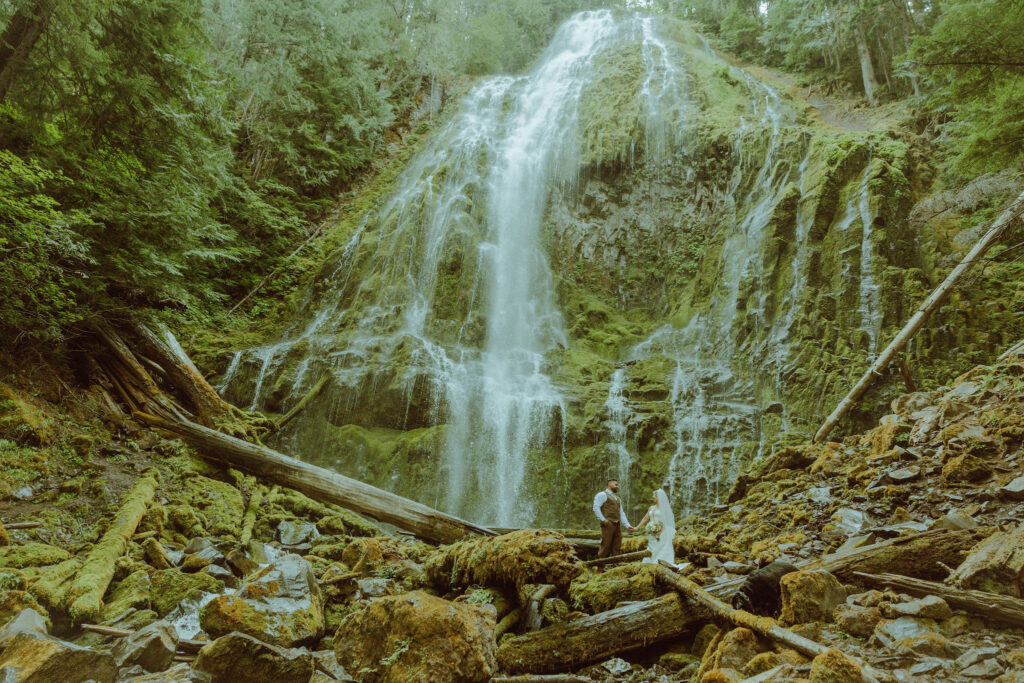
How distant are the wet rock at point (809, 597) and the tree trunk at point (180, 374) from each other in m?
9.83

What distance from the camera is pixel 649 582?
14.4ft

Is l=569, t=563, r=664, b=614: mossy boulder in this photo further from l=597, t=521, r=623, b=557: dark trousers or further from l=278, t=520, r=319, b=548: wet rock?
l=278, t=520, r=319, b=548: wet rock

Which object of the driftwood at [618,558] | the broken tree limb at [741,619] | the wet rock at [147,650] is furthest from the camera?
the driftwood at [618,558]

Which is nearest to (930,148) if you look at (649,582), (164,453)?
(649,582)

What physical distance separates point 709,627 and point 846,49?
88.4 feet

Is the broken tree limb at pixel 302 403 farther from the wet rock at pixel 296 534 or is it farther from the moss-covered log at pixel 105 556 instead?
the wet rock at pixel 296 534

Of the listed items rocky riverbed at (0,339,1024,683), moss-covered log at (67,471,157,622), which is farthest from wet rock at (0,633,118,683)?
moss-covered log at (67,471,157,622)

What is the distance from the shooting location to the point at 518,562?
14.6ft

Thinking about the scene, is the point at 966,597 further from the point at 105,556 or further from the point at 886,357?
the point at 886,357

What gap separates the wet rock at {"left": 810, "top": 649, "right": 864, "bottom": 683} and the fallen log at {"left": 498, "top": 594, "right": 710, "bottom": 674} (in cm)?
146

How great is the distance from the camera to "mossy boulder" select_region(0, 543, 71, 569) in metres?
4.65

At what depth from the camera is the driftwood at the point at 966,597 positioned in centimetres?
312

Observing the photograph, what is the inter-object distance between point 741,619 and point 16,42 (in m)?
9.98

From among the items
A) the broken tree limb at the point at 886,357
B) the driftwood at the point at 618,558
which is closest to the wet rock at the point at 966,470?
the driftwood at the point at 618,558
